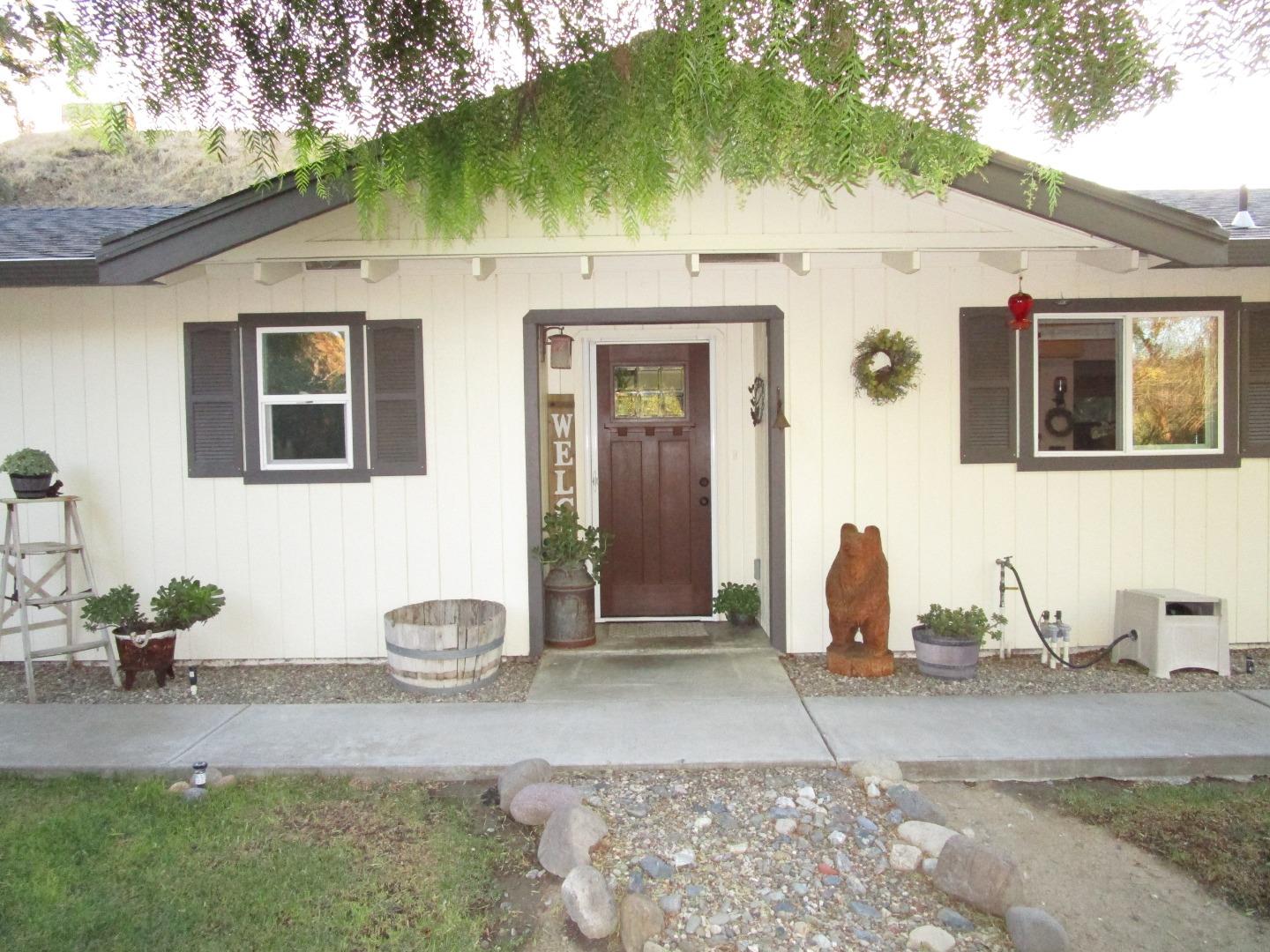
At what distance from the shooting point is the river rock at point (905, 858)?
10.1 feet

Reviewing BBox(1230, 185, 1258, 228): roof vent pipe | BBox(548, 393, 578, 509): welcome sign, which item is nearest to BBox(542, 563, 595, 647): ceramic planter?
BBox(548, 393, 578, 509): welcome sign

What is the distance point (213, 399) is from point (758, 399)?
3.68 meters

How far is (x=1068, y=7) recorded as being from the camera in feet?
7.60

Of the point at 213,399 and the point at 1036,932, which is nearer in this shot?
the point at 1036,932

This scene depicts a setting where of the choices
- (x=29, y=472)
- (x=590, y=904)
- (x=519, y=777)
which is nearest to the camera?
(x=590, y=904)

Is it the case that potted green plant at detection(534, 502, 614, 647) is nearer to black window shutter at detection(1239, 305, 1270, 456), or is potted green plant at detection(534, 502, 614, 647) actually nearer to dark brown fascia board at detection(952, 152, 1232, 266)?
dark brown fascia board at detection(952, 152, 1232, 266)

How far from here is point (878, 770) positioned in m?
3.78

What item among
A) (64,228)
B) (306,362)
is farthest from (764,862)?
(64,228)

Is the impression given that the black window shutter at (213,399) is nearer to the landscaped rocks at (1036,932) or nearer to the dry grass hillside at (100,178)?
the landscaped rocks at (1036,932)

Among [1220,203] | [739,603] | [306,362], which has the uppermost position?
[1220,203]

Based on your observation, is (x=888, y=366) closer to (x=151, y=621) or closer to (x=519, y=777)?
(x=519, y=777)

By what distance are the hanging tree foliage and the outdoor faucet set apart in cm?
361

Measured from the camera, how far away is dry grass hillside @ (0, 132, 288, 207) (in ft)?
62.1

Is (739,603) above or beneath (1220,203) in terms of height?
beneath
